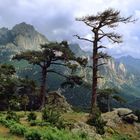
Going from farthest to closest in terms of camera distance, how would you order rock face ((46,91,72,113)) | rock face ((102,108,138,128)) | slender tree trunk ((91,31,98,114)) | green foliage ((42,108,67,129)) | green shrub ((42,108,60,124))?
rock face ((46,91,72,113)), slender tree trunk ((91,31,98,114)), rock face ((102,108,138,128)), green shrub ((42,108,60,124)), green foliage ((42,108,67,129))

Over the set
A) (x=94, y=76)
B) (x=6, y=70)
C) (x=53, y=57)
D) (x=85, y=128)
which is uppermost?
(x=53, y=57)

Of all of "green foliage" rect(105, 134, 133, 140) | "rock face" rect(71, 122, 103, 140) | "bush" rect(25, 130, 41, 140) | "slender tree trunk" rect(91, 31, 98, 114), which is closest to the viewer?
"bush" rect(25, 130, 41, 140)

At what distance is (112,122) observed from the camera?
40.8 m

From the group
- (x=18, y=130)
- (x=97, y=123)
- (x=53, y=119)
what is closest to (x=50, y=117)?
(x=53, y=119)

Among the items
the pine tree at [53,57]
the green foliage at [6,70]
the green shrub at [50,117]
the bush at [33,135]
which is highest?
the pine tree at [53,57]

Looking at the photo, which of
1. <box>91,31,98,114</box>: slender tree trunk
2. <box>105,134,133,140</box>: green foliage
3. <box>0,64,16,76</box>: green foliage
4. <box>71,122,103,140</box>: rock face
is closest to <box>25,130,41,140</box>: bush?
<box>71,122,103,140</box>: rock face

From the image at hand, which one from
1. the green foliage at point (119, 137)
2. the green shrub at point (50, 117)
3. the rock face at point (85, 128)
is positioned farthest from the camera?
the green foliage at point (119, 137)

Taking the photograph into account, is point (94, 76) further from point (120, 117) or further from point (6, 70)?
point (6, 70)

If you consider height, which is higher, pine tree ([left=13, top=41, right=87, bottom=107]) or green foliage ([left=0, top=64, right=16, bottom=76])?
pine tree ([left=13, top=41, right=87, bottom=107])

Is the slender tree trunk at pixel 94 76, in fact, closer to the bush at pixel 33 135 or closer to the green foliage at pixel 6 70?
the bush at pixel 33 135

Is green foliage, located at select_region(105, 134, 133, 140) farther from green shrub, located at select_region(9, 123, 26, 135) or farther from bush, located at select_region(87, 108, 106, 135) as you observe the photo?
green shrub, located at select_region(9, 123, 26, 135)

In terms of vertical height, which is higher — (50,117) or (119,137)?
(50,117)

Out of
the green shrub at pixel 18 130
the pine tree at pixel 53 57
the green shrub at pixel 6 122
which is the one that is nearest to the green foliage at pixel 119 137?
the green shrub at pixel 6 122

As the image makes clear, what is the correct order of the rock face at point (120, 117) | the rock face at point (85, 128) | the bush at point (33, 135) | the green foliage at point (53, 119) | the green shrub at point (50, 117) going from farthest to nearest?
the rock face at point (120, 117) → the rock face at point (85, 128) → the green shrub at point (50, 117) → the green foliage at point (53, 119) → the bush at point (33, 135)
